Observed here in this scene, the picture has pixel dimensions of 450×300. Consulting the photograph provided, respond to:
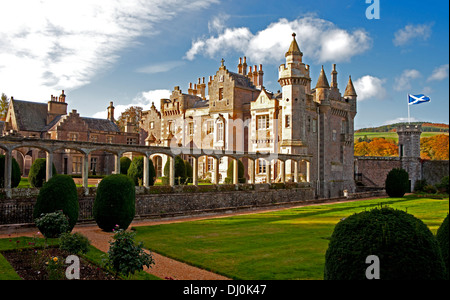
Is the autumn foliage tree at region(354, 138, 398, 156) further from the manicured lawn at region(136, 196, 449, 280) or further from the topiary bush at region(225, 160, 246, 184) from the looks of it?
the manicured lawn at region(136, 196, 449, 280)

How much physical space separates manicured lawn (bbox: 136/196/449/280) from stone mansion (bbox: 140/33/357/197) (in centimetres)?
1354

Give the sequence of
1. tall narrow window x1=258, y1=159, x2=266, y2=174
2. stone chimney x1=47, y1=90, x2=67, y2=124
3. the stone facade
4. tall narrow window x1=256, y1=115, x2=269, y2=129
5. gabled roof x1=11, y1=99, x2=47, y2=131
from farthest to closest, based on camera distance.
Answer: stone chimney x1=47, y1=90, x2=67, y2=124, gabled roof x1=11, y1=99, x2=47, y2=131, the stone facade, tall narrow window x1=256, y1=115, x2=269, y2=129, tall narrow window x1=258, y1=159, x2=266, y2=174

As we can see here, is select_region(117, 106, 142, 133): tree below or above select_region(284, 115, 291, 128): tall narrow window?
above

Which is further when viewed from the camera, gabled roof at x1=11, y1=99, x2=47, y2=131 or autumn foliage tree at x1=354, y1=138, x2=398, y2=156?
autumn foliage tree at x1=354, y1=138, x2=398, y2=156

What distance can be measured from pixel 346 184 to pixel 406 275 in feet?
130

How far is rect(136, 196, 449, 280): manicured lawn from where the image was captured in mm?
9281

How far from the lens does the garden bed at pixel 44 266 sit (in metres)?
7.86

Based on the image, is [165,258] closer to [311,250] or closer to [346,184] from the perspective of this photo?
[311,250]

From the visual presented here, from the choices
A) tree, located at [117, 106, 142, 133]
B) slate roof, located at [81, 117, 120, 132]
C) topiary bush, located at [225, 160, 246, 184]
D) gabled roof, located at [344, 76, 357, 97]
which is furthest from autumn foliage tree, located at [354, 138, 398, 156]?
slate roof, located at [81, 117, 120, 132]

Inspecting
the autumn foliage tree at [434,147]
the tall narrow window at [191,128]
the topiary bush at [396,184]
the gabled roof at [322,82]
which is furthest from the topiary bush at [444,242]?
the autumn foliage tree at [434,147]

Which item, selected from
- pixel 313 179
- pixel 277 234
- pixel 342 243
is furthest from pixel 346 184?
pixel 342 243

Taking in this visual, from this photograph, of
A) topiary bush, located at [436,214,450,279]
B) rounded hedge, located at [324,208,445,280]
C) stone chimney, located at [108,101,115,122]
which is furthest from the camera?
stone chimney, located at [108,101,115,122]

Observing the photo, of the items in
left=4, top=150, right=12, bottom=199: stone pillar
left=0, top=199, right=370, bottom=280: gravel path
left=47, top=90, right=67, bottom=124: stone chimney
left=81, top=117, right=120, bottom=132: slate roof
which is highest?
left=47, top=90, right=67, bottom=124: stone chimney

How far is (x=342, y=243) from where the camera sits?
5.34 m
